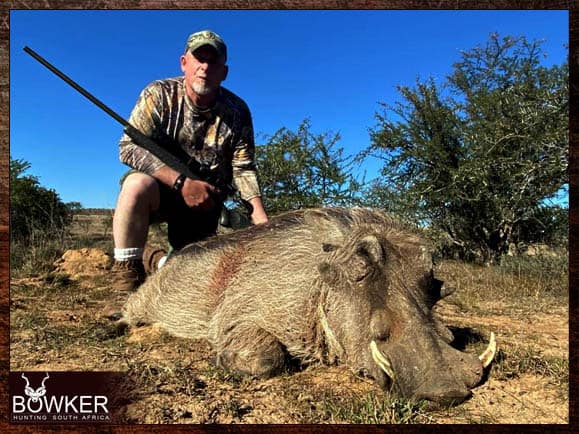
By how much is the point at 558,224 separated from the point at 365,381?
17.3 ft

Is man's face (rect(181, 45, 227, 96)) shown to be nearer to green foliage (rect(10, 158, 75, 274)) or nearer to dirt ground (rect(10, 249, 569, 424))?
dirt ground (rect(10, 249, 569, 424))

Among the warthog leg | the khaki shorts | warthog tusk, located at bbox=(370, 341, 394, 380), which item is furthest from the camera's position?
the khaki shorts

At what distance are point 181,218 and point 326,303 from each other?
6.77ft

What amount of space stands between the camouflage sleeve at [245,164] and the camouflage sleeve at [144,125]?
0.72 meters

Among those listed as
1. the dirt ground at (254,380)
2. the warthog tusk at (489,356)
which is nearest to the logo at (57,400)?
the dirt ground at (254,380)

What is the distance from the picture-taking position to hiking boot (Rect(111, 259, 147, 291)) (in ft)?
11.9

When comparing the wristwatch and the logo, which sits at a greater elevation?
the wristwatch

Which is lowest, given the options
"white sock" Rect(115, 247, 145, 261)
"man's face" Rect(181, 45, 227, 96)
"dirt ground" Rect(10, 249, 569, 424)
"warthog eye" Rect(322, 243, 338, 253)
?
"dirt ground" Rect(10, 249, 569, 424)

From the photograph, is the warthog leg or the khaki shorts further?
the khaki shorts

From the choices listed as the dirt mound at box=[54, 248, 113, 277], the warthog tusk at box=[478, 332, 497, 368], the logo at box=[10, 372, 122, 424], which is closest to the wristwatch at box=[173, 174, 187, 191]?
the logo at box=[10, 372, 122, 424]

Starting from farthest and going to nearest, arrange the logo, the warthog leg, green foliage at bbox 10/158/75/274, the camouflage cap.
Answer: green foliage at bbox 10/158/75/274
the camouflage cap
the warthog leg
the logo

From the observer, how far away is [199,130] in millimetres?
3930

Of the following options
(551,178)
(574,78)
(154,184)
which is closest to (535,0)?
(574,78)

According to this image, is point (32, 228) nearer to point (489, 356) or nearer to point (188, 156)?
point (188, 156)
